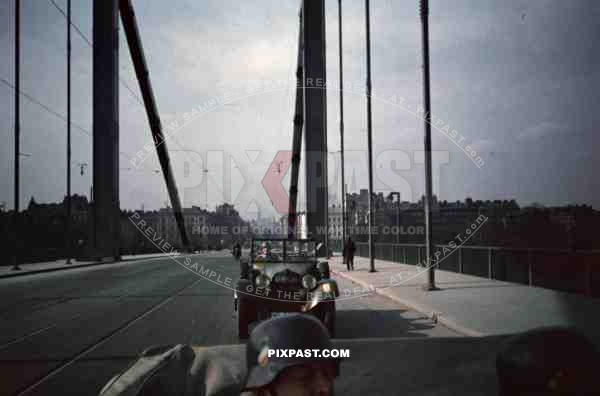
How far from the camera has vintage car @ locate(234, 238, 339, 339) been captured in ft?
22.7

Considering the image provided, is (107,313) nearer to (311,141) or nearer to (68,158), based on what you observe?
(311,141)

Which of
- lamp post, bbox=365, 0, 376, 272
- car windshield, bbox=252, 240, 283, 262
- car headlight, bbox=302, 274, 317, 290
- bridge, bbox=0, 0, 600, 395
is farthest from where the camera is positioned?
lamp post, bbox=365, 0, 376, 272

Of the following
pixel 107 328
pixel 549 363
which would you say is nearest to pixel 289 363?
pixel 549 363

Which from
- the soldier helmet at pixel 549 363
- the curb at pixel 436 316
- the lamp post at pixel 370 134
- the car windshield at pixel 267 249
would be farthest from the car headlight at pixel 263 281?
the lamp post at pixel 370 134

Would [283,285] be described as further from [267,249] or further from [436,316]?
[436,316]

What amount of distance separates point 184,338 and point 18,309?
5769mm

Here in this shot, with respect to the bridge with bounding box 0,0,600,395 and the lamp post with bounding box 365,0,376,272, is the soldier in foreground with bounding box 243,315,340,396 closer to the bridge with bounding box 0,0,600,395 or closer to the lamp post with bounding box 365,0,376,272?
the bridge with bounding box 0,0,600,395

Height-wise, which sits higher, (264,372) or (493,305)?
(264,372)

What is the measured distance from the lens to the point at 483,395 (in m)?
1.95

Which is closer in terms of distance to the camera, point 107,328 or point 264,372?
point 264,372

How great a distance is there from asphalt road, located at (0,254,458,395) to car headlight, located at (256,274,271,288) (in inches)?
31.6

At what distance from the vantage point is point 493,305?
9539 millimetres

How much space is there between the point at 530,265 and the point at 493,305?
4.51 m

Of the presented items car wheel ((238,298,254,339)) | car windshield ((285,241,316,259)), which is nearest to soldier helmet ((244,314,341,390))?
car wheel ((238,298,254,339))
